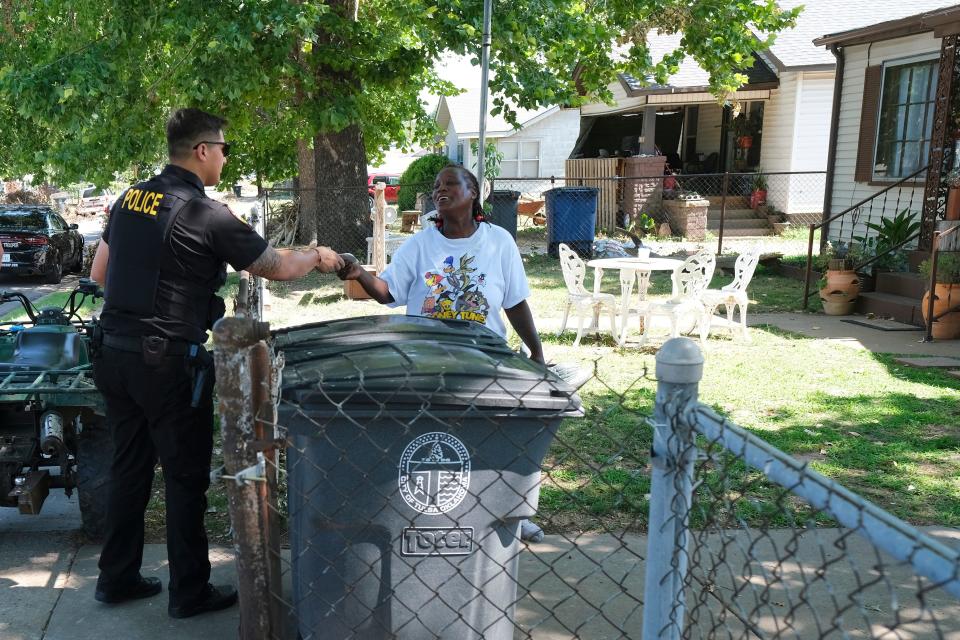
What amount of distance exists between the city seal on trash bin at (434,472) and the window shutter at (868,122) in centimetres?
1252

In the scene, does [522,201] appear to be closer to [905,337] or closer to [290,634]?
[905,337]

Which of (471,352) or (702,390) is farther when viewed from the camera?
(702,390)

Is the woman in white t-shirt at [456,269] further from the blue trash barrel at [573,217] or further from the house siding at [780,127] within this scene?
the house siding at [780,127]

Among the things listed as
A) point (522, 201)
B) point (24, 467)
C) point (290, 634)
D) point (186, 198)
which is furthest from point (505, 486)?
point (522, 201)

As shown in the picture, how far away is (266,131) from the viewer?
1667cm

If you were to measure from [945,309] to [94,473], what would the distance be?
8.58m

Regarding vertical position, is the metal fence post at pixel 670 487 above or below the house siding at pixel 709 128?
below

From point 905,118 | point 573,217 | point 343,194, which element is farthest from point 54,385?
point 573,217

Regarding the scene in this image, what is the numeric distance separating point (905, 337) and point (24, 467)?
8.75m

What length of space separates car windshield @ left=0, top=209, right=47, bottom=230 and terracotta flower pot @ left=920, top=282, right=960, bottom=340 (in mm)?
16728

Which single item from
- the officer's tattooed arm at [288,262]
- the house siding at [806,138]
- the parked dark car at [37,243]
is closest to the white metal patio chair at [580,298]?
the officer's tattooed arm at [288,262]

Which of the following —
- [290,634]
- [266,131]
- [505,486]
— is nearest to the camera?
[505,486]

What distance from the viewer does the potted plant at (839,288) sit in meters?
11.0

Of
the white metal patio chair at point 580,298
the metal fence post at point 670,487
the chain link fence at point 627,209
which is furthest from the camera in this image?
the chain link fence at point 627,209
